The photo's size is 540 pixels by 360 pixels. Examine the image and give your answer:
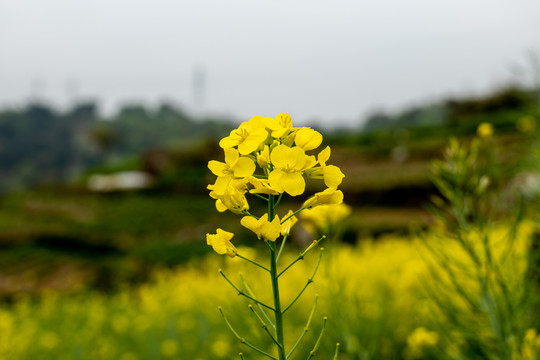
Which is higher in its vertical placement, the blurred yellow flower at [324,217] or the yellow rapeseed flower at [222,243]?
the yellow rapeseed flower at [222,243]

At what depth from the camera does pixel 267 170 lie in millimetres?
917

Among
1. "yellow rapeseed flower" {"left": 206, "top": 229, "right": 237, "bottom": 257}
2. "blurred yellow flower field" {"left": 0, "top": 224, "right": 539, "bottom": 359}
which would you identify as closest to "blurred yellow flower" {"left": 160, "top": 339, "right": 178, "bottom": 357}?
"blurred yellow flower field" {"left": 0, "top": 224, "right": 539, "bottom": 359}

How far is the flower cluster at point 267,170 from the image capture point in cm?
86

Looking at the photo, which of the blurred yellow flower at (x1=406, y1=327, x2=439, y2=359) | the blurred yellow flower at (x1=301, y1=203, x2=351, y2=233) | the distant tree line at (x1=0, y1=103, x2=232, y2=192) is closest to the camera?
the blurred yellow flower at (x1=301, y1=203, x2=351, y2=233)

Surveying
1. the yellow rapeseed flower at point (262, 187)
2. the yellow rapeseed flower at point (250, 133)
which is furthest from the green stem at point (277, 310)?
the yellow rapeseed flower at point (250, 133)

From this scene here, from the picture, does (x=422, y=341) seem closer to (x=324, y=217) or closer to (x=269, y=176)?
(x=324, y=217)

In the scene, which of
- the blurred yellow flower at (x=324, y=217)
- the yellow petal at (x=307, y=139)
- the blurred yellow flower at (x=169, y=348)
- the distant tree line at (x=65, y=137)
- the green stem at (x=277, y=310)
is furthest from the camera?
the distant tree line at (x=65, y=137)

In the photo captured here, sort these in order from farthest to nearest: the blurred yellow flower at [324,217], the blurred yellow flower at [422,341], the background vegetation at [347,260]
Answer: the blurred yellow flower at [422,341]
the blurred yellow flower at [324,217]
the background vegetation at [347,260]

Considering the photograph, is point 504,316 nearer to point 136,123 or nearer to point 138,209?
point 138,209

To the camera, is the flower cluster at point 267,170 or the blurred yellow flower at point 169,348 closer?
the flower cluster at point 267,170

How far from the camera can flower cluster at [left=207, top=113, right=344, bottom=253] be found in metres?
0.86

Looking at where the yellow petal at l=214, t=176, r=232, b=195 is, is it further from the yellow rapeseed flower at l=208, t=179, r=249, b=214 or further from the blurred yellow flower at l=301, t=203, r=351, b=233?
the blurred yellow flower at l=301, t=203, r=351, b=233

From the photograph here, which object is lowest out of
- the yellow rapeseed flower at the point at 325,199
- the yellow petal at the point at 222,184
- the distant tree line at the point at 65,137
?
the distant tree line at the point at 65,137

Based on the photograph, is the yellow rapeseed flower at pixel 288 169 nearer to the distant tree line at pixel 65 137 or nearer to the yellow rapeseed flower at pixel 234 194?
the yellow rapeseed flower at pixel 234 194
